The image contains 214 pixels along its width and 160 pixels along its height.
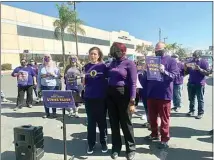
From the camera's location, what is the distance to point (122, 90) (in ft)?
15.0

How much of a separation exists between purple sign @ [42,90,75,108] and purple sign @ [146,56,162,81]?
1517mm

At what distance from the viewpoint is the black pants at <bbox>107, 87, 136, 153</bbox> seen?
4.60 m

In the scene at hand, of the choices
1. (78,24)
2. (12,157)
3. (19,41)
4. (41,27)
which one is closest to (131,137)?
(12,157)

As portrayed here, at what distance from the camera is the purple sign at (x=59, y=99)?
4457 millimetres

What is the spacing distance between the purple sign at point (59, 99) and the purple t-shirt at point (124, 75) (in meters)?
0.74

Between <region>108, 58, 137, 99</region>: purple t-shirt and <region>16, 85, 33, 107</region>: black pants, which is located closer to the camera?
<region>108, 58, 137, 99</region>: purple t-shirt

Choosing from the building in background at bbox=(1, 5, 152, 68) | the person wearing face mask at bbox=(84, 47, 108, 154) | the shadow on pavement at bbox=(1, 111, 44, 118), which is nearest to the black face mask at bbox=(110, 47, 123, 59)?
the person wearing face mask at bbox=(84, 47, 108, 154)

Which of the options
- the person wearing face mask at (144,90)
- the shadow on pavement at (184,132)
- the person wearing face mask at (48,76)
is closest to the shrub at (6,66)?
the person wearing face mask at (48,76)

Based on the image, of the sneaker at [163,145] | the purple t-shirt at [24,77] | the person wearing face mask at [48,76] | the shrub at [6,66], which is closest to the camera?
the sneaker at [163,145]

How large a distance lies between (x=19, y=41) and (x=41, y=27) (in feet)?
22.7

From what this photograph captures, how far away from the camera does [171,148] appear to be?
523cm

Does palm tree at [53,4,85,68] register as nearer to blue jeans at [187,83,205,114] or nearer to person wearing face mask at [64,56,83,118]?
person wearing face mask at [64,56,83,118]

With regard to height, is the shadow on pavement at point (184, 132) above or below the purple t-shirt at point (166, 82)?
below

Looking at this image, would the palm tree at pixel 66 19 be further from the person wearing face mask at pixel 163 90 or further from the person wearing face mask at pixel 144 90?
the person wearing face mask at pixel 163 90
